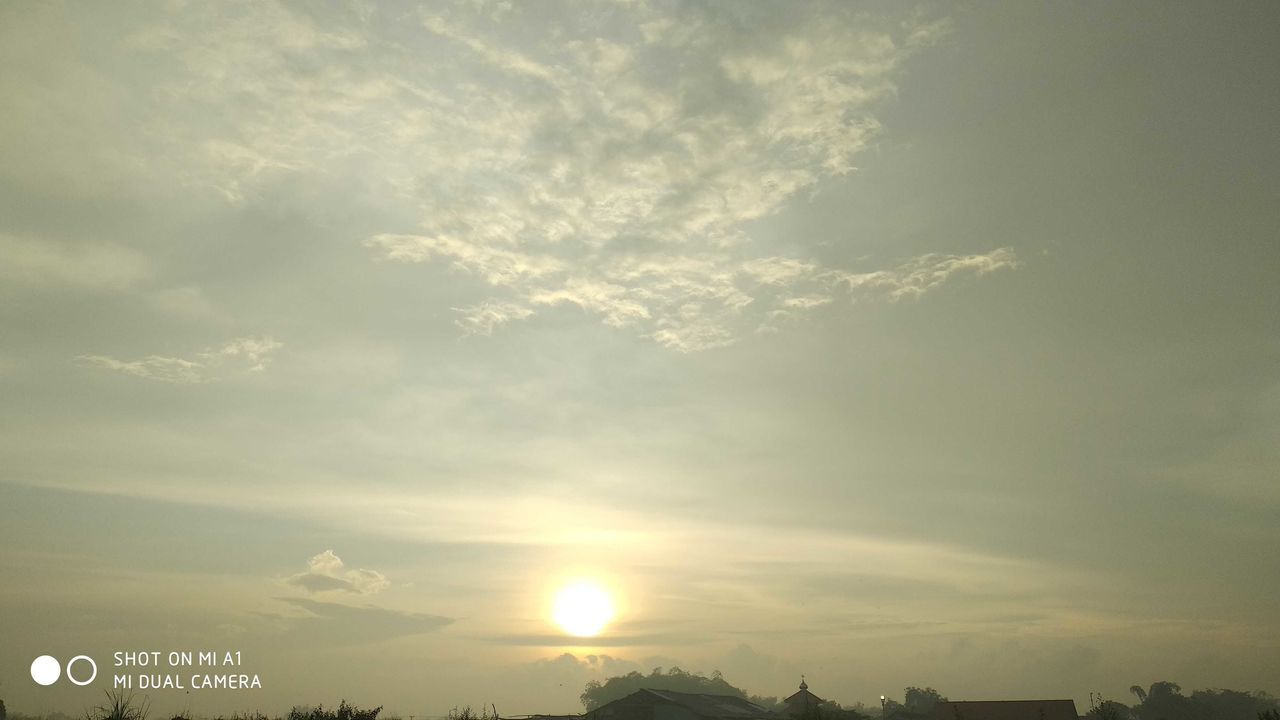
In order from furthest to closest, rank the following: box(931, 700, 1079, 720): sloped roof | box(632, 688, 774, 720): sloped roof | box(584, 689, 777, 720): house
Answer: box(931, 700, 1079, 720): sloped roof
box(632, 688, 774, 720): sloped roof
box(584, 689, 777, 720): house

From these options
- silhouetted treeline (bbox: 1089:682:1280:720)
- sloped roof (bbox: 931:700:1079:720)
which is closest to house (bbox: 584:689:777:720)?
sloped roof (bbox: 931:700:1079:720)

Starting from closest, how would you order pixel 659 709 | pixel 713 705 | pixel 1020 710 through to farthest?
pixel 659 709
pixel 713 705
pixel 1020 710

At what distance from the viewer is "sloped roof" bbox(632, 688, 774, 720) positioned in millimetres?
84125

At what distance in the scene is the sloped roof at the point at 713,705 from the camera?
84.1m

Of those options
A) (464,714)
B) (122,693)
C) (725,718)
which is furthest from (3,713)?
(725,718)

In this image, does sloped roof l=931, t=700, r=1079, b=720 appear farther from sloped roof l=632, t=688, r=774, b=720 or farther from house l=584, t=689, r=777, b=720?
house l=584, t=689, r=777, b=720

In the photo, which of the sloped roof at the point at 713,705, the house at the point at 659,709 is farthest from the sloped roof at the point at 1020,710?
the house at the point at 659,709

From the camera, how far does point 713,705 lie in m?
90.3

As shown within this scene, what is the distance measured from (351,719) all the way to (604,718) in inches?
2059

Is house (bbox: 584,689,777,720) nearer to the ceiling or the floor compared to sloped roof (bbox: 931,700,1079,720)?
nearer to the ceiling

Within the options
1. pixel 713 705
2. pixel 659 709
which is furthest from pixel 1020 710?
pixel 659 709

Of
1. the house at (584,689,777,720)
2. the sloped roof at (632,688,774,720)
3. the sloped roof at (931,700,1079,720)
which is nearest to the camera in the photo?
the house at (584,689,777,720)

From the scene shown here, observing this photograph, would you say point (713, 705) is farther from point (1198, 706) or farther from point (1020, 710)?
point (1198, 706)

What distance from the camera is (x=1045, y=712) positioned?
324 feet
